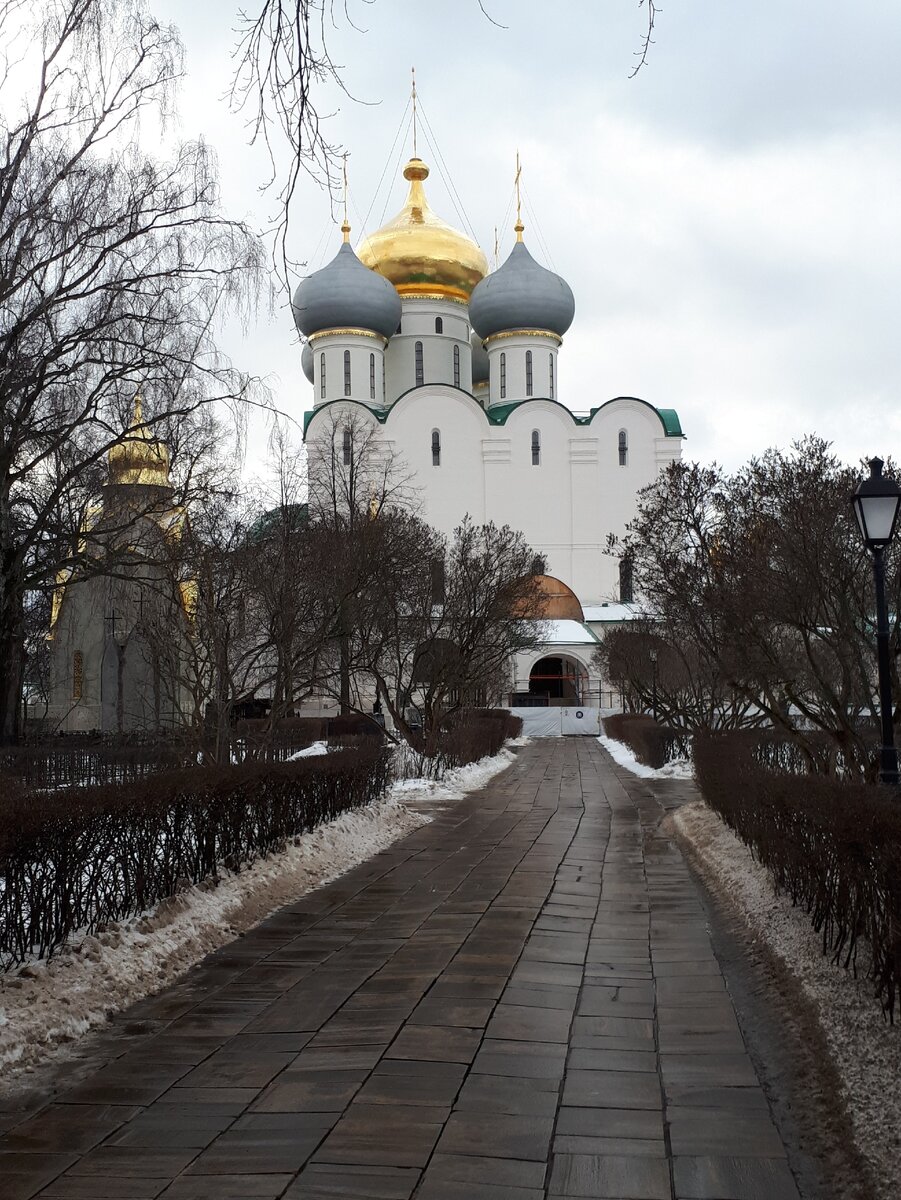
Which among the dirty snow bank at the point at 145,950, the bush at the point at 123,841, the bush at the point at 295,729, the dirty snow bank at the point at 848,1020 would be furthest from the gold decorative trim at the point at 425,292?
the dirty snow bank at the point at 848,1020

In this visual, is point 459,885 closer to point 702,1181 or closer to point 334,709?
point 702,1181

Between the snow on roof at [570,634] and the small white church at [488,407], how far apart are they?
3070 millimetres

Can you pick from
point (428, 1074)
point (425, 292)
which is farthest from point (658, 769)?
point (425, 292)

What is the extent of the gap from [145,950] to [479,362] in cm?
5577

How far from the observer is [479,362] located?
199 ft

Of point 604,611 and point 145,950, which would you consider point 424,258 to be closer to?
point 604,611

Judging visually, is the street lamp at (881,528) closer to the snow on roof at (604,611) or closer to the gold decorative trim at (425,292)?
the snow on roof at (604,611)

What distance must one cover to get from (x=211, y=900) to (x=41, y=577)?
10.3 metres

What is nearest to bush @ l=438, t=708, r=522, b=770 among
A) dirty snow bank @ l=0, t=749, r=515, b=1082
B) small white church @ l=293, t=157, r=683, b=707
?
dirty snow bank @ l=0, t=749, r=515, b=1082

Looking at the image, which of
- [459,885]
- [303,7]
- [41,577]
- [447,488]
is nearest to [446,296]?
[447,488]

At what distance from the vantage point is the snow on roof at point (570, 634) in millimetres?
47719

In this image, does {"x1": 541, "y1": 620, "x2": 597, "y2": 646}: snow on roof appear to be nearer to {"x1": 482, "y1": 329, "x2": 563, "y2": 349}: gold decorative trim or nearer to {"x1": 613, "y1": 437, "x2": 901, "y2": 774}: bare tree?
{"x1": 482, "y1": 329, "x2": 563, "y2": 349}: gold decorative trim

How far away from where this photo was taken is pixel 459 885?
370 inches

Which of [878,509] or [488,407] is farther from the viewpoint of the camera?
[488,407]
